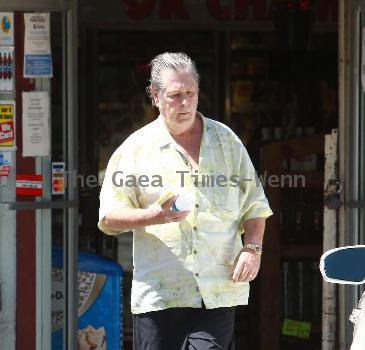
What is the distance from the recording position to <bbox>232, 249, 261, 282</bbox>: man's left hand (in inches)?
159

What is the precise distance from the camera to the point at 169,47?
8.91 meters

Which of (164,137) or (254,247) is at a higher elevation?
(164,137)

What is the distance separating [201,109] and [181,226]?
16.5 ft

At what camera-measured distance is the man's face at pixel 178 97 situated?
406cm

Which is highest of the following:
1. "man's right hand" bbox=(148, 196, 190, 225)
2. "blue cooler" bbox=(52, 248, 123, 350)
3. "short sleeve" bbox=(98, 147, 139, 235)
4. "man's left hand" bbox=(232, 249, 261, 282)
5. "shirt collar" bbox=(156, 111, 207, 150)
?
"shirt collar" bbox=(156, 111, 207, 150)

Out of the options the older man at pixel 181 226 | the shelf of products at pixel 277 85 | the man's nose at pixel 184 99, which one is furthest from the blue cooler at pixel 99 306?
the shelf of products at pixel 277 85

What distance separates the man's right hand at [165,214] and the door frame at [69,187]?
144 cm

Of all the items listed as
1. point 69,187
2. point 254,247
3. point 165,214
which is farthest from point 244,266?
point 69,187

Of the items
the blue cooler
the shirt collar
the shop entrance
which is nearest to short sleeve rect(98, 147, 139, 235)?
the shirt collar

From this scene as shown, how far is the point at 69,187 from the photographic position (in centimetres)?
529

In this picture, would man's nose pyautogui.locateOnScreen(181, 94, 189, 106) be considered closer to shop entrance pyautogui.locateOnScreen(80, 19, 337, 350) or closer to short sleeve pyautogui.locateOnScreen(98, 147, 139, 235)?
short sleeve pyautogui.locateOnScreen(98, 147, 139, 235)

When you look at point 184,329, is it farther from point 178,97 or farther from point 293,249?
point 293,249

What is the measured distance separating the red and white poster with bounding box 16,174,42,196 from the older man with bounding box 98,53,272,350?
1130mm

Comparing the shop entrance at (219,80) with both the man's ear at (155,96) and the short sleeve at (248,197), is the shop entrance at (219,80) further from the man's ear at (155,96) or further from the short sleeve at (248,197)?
the man's ear at (155,96)
